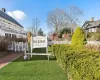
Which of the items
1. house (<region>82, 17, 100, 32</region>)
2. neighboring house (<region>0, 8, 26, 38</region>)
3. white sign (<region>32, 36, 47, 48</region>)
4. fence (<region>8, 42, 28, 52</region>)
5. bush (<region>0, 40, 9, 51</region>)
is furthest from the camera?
house (<region>82, 17, 100, 32</region>)

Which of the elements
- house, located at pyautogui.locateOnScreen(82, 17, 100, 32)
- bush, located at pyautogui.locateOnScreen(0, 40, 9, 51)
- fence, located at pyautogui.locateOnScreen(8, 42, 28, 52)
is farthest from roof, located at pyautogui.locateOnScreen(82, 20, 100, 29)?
bush, located at pyautogui.locateOnScreen(0, 40, 9, 51)

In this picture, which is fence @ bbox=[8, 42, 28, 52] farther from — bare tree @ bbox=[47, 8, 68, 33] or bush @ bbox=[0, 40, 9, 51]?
bare tree @ bbox=[47, 8, 68, 33]

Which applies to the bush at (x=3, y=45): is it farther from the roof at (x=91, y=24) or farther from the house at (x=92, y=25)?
the roof at (x=91, y=24)

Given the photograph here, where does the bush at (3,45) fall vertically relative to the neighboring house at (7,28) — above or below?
below

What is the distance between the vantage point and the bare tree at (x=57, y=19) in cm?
6201

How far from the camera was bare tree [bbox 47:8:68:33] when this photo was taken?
62013 mm

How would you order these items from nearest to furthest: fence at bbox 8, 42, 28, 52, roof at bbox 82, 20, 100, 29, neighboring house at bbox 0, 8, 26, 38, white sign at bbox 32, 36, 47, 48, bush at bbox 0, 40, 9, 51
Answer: white sign at bbox 32, 36, 47, 48 → bush at bbox 0, 40, 9, 51 → fence at bbox 8, 42, 28, 52 → neighboring house at bbox 0, 8, 26, 38 → roof at bbox 82, 20, 100, 29

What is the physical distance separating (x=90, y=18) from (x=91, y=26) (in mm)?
11765

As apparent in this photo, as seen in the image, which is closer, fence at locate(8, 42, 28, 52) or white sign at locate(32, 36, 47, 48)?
white sign at locate(32, 36, 47, 48)

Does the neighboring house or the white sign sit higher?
the neighboring house

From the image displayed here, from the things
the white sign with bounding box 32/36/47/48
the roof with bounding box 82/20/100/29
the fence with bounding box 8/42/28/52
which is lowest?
the fence with bounding box 8/42/28/52

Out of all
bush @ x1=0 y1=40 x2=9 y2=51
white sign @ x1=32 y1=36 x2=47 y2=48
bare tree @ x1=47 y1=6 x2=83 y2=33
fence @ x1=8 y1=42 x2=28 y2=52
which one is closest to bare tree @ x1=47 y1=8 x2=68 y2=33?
bare tree @ x1=47 y1=6 x2=83 y2=33

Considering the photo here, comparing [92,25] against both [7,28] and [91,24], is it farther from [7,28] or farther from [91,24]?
[7,28]

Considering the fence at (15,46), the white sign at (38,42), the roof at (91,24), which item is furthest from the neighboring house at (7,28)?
the roof at (91,24)
